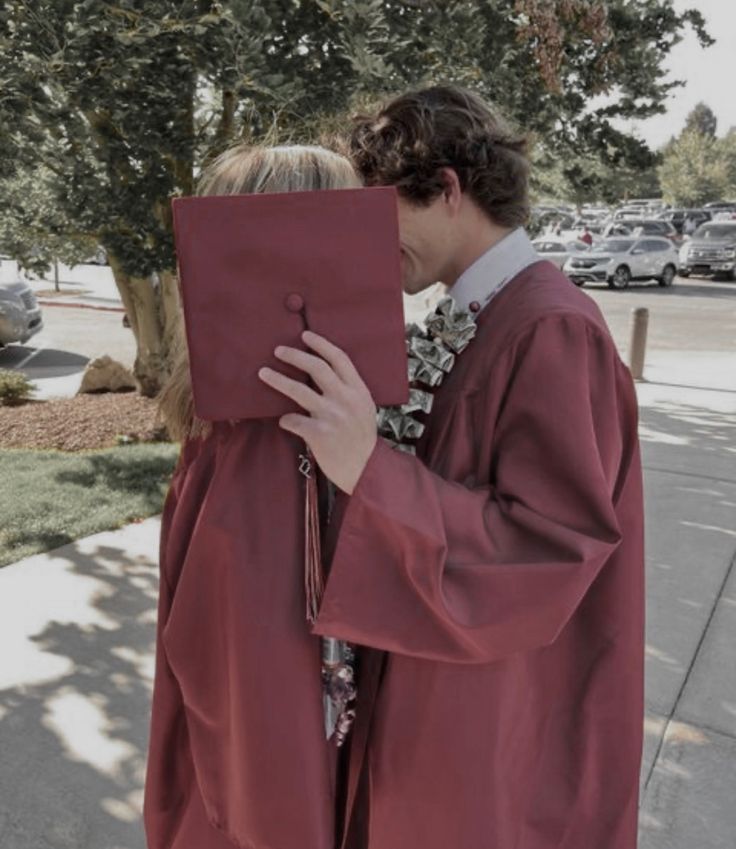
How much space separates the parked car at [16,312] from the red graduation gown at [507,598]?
37.6 feet

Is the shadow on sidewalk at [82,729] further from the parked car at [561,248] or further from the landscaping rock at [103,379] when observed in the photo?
the parked car at [561,248]

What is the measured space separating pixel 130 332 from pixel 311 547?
587 inches

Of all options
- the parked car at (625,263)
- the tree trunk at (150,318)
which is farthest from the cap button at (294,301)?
the parked car at (625,263)

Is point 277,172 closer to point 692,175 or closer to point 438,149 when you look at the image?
point 438,149

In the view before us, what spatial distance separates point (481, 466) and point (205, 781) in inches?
26.7

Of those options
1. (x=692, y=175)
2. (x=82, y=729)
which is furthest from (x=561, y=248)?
(x=692, y=175)

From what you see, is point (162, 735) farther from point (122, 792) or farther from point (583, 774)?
point (122, 792)

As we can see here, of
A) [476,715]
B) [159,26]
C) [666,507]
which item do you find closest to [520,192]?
[476,715]

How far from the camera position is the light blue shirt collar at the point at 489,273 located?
1.36m

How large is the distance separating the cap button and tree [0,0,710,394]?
84cm

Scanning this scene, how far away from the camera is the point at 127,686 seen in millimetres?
3109

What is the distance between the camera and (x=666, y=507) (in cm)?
533

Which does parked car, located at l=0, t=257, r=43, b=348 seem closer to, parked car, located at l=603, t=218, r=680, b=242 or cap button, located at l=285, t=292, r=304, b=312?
cap button, located at l=285, t=292, r=304, b=312

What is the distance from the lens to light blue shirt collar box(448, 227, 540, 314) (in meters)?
1.36
